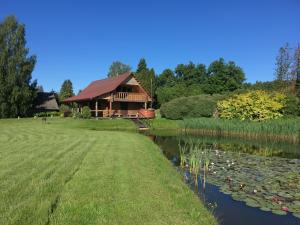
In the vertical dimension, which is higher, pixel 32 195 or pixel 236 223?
pixel 32 195

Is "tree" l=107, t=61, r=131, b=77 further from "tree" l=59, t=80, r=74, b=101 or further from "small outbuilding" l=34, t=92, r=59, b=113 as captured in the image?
"small outbuilding" l=34, t=92, r=59, b=113

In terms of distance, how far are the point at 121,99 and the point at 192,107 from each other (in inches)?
382

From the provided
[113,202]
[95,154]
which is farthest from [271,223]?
[95,154]

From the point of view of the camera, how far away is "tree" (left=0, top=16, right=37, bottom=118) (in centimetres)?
4438

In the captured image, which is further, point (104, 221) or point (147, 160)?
point (147, 160)

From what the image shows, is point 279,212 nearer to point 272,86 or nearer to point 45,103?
point 272,86

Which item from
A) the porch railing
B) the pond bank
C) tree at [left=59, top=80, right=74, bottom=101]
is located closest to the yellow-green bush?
the pond bank

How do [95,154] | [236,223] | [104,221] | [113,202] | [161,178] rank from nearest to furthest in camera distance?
[104,221], [113,202], [236,223], [161,178], [95,154]

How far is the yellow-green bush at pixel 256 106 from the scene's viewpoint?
97.0 feet

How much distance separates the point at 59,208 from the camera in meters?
5.87

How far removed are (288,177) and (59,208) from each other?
8.09m

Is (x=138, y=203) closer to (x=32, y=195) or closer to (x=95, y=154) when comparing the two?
(x=32, y=195)

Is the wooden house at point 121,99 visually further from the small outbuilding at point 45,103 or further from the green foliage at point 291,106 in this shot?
the green foliage at point 291,106

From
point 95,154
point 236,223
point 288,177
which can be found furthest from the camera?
point 95,154
